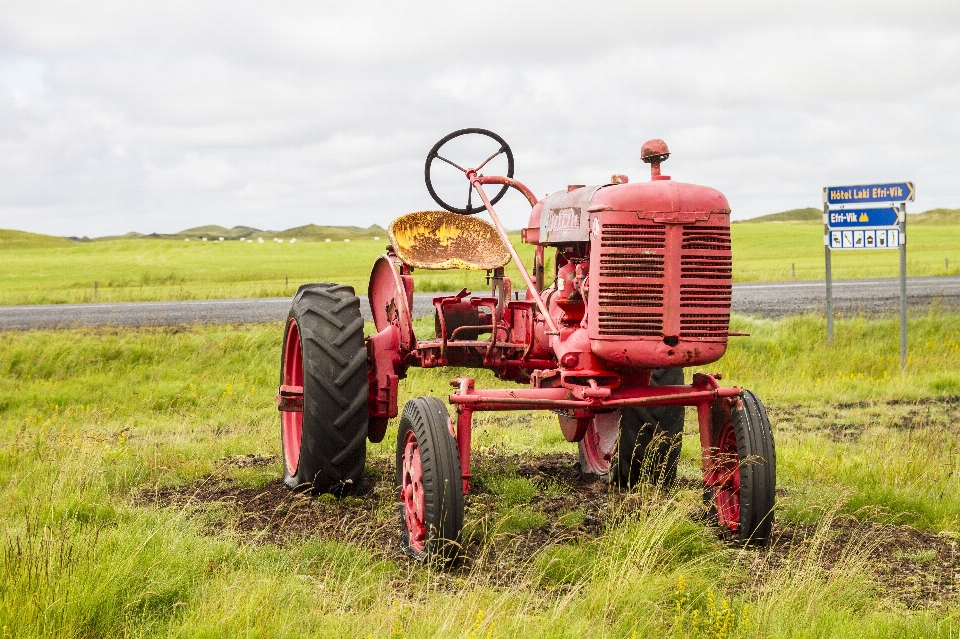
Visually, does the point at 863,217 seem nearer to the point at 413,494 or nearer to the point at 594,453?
the point at 594,453

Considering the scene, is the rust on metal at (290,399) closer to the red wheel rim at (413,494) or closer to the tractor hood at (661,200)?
the red wheel rim at (413,494)

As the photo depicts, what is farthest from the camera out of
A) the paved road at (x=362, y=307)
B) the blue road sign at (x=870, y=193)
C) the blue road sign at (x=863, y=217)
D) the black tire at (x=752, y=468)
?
the paved road at (x=362, y=307)

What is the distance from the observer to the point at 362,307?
66.2 feet

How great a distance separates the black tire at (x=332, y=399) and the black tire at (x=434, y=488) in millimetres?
927

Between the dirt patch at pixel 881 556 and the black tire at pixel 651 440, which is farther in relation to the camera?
the black tire at pixel 651 440

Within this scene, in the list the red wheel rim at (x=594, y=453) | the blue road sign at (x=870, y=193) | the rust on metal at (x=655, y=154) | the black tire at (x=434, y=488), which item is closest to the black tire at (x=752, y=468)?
the rust on metal at (x=655, y=154)

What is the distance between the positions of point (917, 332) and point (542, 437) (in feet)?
26.2

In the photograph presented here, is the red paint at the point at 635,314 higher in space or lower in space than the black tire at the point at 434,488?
higher

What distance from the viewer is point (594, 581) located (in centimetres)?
428

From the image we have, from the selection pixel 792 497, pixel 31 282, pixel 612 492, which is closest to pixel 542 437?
pixel 612 492

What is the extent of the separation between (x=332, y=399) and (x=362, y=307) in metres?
14.4

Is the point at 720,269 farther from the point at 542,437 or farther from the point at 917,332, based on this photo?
the point at 917,332

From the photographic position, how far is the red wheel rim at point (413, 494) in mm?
4898

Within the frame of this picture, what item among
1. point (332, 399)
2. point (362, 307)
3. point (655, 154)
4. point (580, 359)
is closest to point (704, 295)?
point (580, 359)
